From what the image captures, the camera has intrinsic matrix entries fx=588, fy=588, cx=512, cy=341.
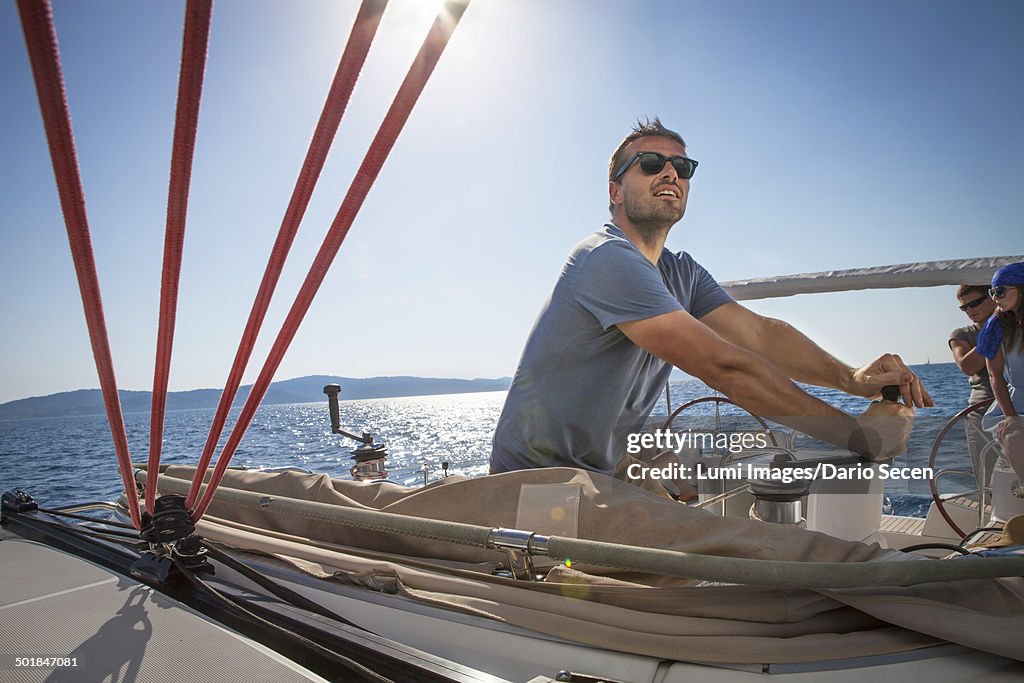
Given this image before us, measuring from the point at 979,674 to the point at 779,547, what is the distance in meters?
0.25

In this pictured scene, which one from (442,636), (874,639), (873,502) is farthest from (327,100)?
(873,502)

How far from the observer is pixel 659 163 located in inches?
70.2

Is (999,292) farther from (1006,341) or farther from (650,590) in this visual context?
(650,590)

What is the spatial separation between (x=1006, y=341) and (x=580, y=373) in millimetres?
2199

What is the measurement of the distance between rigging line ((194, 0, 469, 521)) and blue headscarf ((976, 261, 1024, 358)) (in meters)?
2.43

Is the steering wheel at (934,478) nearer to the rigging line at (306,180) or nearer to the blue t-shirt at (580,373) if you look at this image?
the blue t-shirt at (580,373)

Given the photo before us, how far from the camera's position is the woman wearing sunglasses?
7.20 feet

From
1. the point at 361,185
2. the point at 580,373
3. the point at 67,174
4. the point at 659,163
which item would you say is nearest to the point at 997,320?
the point at 659,163

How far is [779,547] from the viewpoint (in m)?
0.85

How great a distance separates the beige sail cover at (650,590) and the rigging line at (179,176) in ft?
1.54

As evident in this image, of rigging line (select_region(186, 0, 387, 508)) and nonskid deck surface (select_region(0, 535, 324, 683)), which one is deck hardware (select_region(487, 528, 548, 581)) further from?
rigging line (select_region(186, 0, 387, 508))

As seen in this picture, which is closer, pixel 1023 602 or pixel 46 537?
pixel 1023 602

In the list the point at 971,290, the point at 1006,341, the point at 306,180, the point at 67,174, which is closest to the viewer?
the point at 67,174

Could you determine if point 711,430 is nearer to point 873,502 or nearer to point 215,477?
point 873,502
